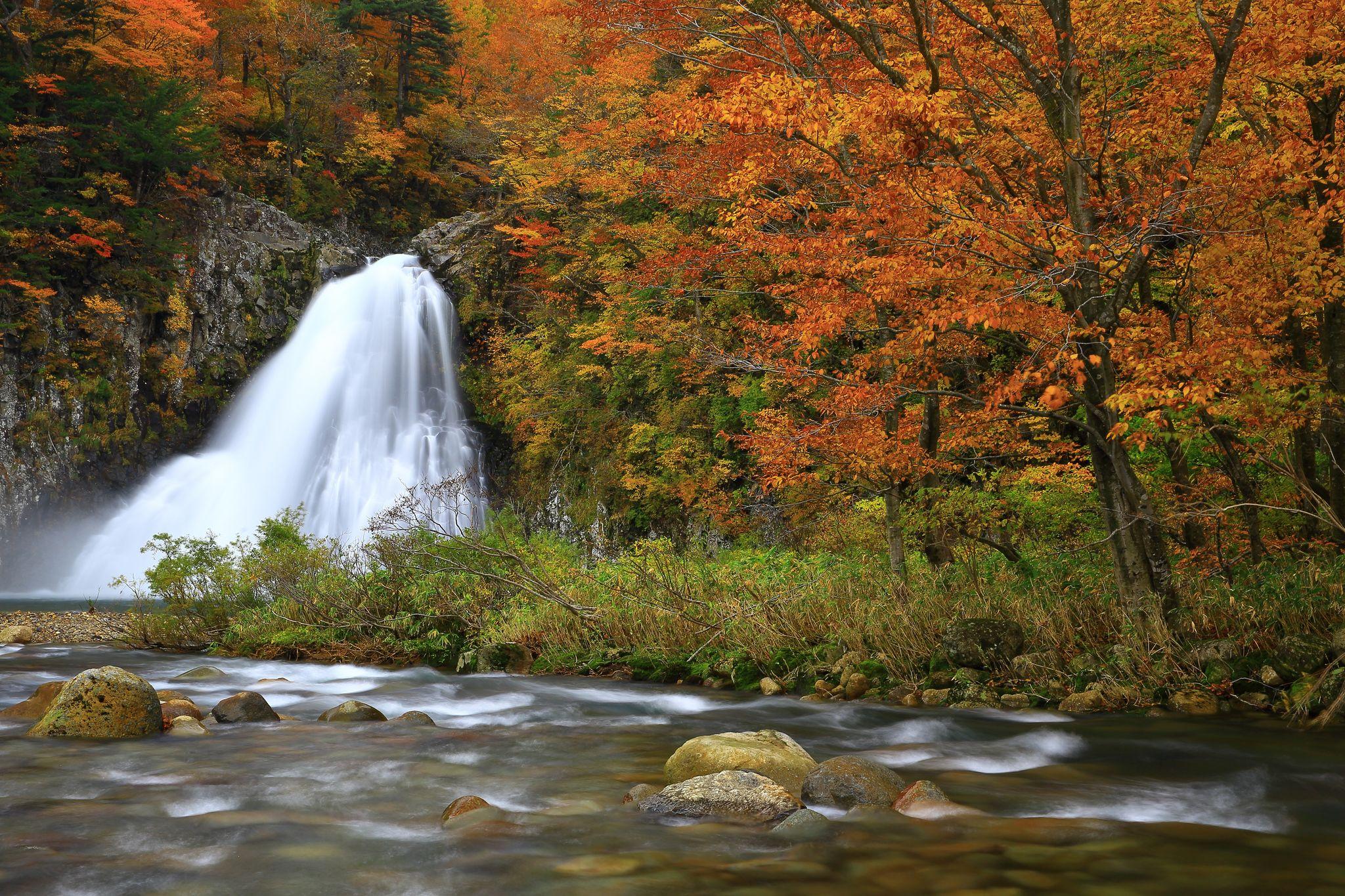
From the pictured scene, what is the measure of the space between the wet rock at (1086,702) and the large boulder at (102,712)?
6898mm

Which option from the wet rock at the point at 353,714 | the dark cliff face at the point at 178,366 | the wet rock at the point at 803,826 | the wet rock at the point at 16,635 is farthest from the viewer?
the dark cliff face at the point at 178,366

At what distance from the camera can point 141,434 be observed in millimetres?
24844

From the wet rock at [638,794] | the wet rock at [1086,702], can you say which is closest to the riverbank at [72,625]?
the wet rock at [638,794]

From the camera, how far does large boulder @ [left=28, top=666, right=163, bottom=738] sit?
617cm

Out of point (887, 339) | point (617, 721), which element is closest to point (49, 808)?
point (617, 721)

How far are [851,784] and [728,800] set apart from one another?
0.66m

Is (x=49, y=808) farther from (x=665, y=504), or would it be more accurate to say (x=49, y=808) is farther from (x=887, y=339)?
(x=665, y=504)

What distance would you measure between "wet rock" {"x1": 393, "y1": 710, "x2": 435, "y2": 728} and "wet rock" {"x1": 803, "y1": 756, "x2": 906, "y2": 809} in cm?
358

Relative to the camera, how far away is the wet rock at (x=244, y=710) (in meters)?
7.13

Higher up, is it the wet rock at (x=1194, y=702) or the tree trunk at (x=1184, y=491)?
the tree trunk at (x=1184, y=491)

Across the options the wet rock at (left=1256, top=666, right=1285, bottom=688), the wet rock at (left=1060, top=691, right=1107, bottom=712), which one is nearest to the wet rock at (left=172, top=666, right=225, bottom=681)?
the wet rock at (left=1060, top=691, right=1107, bottom=712)

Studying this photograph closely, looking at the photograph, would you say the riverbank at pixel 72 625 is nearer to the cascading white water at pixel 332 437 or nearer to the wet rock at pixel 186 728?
the cascading white water at pixel 332 437

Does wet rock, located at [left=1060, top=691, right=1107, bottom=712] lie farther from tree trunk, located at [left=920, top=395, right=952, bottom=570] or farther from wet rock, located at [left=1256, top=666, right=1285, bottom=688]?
tree trunk, located at [left=920, top=395, right=952, bottom=570]

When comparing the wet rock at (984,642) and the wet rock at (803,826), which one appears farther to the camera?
the wet rock at (984,642)
